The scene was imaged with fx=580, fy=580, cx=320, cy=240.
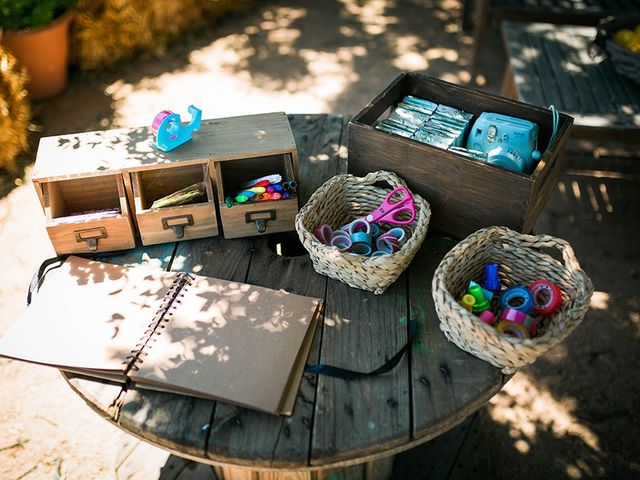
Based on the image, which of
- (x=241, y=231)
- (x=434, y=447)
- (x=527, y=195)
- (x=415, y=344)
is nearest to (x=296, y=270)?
(x=241, y=231)

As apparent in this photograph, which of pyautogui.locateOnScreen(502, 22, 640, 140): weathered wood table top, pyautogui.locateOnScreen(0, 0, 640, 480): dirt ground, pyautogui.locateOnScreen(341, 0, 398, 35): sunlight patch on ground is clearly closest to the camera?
pyautogui.locateOnScreen(0, 0, 640, 480): dirt ground

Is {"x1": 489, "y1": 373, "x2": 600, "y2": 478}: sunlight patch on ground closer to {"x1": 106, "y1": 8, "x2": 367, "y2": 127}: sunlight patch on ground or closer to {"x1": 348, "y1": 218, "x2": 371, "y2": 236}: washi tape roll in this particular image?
{"x1": 348, "y1": 218, "x2": 371, "y2": 236}: washi tape roll

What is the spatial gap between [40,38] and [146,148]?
2831mm

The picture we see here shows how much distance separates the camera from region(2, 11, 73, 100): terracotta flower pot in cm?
415

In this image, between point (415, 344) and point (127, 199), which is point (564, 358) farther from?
point (127, 199)

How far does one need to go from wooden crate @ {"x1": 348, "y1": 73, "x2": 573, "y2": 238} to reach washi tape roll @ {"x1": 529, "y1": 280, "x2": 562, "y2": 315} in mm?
210

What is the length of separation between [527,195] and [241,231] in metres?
0.98

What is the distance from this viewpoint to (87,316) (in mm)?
1787

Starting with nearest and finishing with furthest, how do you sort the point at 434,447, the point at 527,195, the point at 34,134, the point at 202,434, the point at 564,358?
the point at 202,434 → the point at 527,195 → the point at 434,447 → the point at 564,358 → the point at 34,134

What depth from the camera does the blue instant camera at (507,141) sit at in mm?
1978

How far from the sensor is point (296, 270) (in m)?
1.99

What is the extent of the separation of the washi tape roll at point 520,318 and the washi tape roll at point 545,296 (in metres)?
0.07

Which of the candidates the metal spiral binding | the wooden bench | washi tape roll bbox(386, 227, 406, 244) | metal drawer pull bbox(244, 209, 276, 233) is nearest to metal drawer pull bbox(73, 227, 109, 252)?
the metal spiral binding

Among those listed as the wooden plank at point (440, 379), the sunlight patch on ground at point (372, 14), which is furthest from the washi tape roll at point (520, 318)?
the sunlight patch on ground at point (372, 14)
